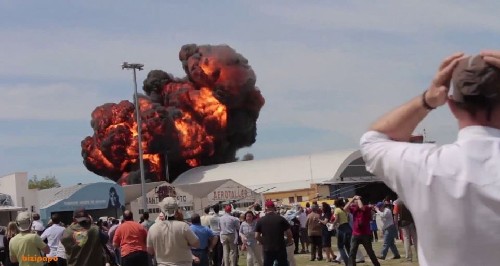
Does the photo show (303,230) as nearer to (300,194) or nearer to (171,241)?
(171,241)

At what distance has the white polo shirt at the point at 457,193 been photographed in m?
2.33

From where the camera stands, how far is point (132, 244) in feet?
36.6

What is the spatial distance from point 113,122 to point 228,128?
11112 millimetres

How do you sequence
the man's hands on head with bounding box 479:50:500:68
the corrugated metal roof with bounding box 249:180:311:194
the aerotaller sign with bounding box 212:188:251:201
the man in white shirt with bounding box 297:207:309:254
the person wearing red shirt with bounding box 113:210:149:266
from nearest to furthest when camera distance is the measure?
the man's hands on head with bounding box 479:50:500:68 → the person wearing red shirt with bounding box 113:210:149:266 → the man in white shirt with bounding box 297:207:309:254 → the aerotaller sign with bounding box 212:188:251:201 → the corrugated metal roof with bounding box 249:180:311:194

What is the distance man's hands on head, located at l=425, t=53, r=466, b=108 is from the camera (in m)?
2.43

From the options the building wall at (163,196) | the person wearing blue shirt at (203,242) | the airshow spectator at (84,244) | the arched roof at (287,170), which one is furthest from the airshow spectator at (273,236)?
the arched roof at (287,170)

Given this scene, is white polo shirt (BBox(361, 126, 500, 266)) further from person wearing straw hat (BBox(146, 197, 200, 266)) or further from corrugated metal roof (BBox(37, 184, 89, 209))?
corrugated metal roof (BBox(37, 184, 89, 209))

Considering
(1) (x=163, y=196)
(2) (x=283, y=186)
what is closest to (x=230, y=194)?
(1) (x=163, y=196)

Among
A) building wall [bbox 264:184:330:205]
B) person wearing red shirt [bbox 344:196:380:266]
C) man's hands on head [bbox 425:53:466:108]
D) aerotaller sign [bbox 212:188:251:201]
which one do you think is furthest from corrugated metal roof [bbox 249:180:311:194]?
man's hands on head [bbox 425:53:466:108]

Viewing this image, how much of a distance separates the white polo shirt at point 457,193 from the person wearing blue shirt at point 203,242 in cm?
1026

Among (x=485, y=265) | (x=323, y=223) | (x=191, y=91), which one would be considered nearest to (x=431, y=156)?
(x=485, y=265)

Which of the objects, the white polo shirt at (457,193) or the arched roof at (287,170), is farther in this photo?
the arched roof at (287,170)

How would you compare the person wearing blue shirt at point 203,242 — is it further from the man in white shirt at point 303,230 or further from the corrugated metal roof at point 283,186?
the corrugated metal roof at point 283,186

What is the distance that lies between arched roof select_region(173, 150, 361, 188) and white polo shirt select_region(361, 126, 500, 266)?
5196 cm
